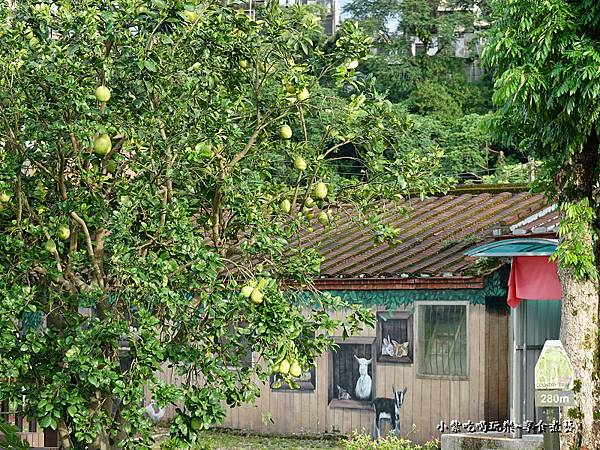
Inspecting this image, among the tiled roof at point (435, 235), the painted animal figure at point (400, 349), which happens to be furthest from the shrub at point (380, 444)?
the tiled roof at point (435, 235)

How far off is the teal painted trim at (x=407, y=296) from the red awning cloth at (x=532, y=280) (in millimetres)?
1425

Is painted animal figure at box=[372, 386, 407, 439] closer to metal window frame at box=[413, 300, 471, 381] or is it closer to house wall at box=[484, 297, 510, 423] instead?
metal window frame at box=[413, 300, 471, 381]

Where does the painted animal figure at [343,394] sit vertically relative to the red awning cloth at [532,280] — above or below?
below

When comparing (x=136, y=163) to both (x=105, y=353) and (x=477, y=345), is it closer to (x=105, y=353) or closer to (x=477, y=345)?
(x=105, y=353)

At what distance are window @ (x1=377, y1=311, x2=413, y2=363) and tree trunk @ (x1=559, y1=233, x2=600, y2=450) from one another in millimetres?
5370

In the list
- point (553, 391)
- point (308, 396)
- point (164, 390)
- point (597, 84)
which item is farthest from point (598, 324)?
point (308, 396)

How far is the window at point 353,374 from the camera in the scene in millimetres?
19172

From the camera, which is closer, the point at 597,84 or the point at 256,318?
the point at 256,318

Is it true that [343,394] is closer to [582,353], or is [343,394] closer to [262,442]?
[262,442]

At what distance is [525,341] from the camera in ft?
55.1

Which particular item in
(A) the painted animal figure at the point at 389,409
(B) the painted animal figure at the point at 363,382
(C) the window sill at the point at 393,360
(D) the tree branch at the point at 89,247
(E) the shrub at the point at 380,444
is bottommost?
(E) the shrub at the point at 380,444

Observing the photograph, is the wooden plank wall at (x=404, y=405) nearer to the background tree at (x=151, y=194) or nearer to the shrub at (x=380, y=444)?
the shrub at (x=380, y=444)

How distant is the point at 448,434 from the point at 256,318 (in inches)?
307

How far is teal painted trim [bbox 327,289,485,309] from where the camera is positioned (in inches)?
707
